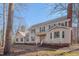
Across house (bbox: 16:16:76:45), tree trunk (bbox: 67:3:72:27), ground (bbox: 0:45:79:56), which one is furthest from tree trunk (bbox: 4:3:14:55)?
tree trunk (bbox: 67:3:72:27)

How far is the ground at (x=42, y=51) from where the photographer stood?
78.5 inches

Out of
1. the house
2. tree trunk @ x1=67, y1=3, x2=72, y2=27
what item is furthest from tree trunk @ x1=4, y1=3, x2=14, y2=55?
tree trunk @ x1=67, y1=3, x2=72, y2=27

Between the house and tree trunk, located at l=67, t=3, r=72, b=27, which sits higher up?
tree trunk, located at l=67, t=3, r=72, b=27

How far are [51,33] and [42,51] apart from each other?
0.67ft

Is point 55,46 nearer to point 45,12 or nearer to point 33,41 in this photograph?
point 33,41

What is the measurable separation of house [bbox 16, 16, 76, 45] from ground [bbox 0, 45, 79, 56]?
0.20 ft

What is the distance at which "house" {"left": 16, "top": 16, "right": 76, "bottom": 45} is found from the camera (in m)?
2.00

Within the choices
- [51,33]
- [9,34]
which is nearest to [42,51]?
[51,33]

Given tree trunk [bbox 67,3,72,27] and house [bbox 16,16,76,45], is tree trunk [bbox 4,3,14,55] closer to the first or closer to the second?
house [bbox 16,16,76,45]

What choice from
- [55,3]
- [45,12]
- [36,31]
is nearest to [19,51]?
[36,31]

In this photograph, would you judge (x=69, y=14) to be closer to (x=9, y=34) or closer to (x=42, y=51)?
(x=42, y=51)

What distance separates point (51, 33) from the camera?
1.99 meters

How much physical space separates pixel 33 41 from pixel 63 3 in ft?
1.65

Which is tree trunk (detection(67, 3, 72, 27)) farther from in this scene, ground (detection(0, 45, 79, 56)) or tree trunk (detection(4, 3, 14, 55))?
tree trunk (detection(4, 3, 14, 55))
